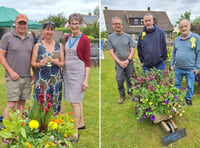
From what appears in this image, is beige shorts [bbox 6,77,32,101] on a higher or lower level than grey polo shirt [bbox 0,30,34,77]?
lower

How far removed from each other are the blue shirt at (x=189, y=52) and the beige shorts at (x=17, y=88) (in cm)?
282

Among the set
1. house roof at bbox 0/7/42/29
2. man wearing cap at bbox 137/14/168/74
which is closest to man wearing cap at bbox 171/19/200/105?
man wearing cap at bbox 137/14/168/74

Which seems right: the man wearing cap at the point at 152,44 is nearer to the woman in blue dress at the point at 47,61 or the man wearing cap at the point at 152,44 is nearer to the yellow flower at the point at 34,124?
the woman in blue dress at the point at 47,61

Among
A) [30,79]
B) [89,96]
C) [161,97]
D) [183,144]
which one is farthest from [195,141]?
[89,96]

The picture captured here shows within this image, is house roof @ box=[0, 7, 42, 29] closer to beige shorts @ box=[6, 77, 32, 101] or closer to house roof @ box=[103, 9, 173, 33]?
beige shorts @ box=[6, 77, 32, 101]

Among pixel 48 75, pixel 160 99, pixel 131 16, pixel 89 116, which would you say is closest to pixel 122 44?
pixel 160 99

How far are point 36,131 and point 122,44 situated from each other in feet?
8.48

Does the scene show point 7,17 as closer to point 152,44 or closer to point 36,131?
point 152,44

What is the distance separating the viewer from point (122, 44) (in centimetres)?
375

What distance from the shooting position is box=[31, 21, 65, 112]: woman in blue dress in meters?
2.42

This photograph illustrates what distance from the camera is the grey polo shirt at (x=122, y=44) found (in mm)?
3740

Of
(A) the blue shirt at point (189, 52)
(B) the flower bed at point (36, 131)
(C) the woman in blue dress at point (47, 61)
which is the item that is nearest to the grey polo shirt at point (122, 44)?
(A) the blue shirt at point (189, 52)

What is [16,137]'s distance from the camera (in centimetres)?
160

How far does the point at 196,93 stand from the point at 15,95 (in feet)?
13.4
